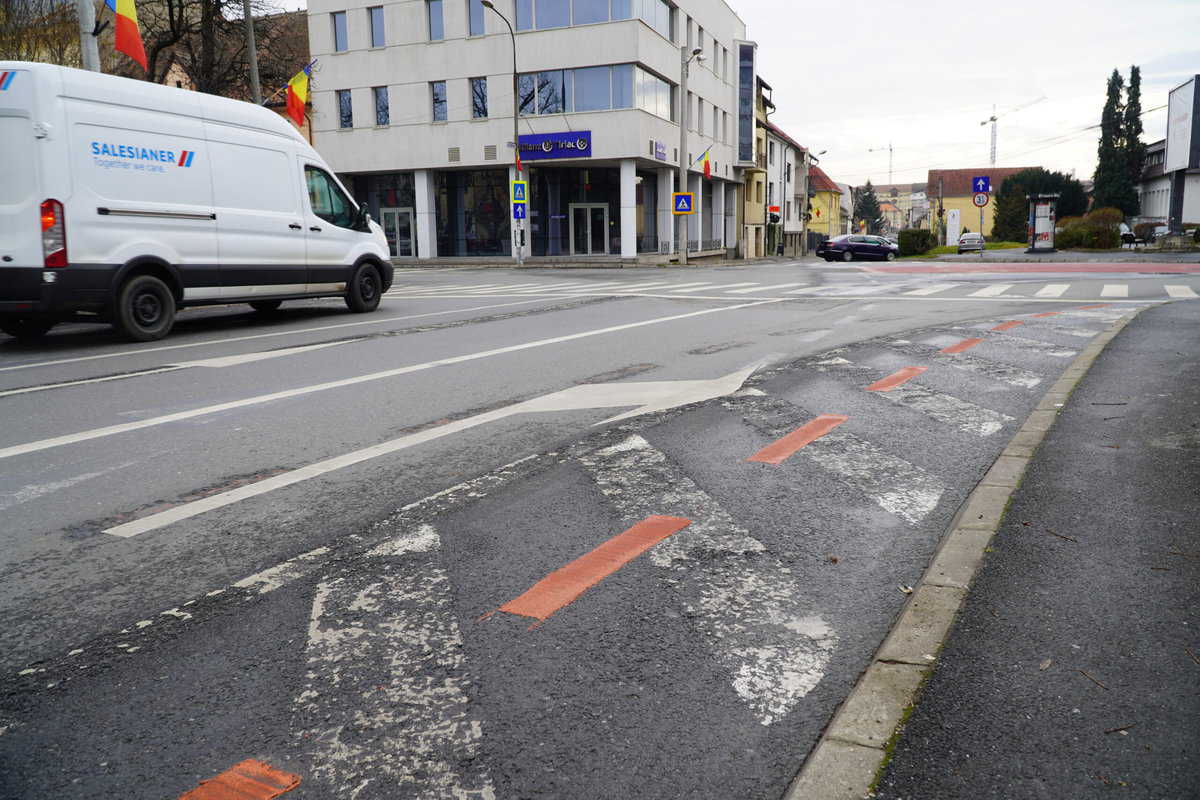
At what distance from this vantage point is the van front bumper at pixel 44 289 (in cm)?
959

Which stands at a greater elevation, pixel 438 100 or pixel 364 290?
pixel 438 100

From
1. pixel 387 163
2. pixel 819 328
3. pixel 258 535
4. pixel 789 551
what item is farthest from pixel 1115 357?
pixel 387 163

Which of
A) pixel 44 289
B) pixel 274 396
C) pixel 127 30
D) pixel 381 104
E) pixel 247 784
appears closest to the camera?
pixel 247 784

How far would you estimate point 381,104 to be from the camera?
1756 inches

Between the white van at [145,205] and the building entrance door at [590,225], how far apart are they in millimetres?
31410

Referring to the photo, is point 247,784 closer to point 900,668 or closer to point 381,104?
point 900,668

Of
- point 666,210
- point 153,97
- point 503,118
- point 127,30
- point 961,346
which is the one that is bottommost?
point 961,346

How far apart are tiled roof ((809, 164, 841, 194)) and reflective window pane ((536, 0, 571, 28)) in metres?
71.6

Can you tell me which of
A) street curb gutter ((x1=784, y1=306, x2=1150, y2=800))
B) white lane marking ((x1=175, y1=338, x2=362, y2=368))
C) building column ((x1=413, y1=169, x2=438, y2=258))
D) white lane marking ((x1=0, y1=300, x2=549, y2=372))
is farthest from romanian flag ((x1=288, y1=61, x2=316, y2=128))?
street curb gutter ((x1=784, y1=306, x2=1150, y2=800))

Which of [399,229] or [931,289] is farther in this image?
[399,229]

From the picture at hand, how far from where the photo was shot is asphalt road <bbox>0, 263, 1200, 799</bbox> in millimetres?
2400

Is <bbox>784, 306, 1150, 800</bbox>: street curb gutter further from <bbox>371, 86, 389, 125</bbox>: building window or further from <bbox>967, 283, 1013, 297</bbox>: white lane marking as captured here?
<bbox>371, 86, 389, 125</bbox>: building window

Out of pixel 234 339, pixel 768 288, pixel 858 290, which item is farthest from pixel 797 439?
pixel 768 288

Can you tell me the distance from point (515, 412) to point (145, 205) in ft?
20.7
